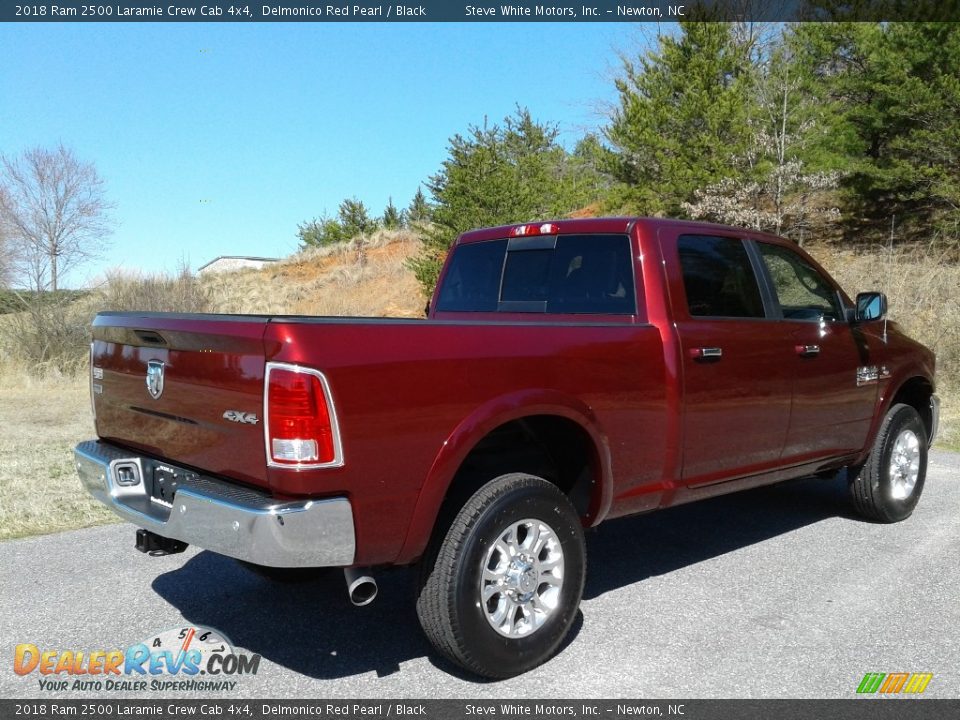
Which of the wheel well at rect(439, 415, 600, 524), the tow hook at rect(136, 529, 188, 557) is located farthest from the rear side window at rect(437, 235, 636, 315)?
the tow hook at rect(136, 529, 188, 557)

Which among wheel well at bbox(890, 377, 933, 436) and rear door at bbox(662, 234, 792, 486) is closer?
rear door at bbox(662, 234, 792, 486)

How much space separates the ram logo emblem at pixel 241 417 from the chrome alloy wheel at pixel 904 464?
464 cm

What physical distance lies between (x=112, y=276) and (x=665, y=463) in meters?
16.5

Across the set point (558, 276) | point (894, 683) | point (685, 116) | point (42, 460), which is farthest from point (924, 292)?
point (42, 460)

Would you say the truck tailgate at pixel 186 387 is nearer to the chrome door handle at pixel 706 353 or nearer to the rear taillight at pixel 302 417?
the rear taillight at pixel 302 417

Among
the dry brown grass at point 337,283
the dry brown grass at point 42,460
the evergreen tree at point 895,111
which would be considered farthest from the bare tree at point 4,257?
Result: the evergreen tree at point 895,111

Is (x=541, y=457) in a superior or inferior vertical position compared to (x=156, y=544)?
superior

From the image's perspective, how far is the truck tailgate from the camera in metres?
3.05

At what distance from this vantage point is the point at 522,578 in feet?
11.6

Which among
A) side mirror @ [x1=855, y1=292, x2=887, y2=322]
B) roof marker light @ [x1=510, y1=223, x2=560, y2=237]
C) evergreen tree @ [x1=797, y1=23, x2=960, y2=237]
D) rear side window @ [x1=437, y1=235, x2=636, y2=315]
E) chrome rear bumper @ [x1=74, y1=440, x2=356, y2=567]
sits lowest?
chrome rear bumper @ [x1=74, y1=440, x2=356, y2=567]

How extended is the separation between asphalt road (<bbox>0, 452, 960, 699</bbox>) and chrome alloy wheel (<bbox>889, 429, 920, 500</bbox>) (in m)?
0.26

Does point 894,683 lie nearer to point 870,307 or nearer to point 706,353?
point 706,353

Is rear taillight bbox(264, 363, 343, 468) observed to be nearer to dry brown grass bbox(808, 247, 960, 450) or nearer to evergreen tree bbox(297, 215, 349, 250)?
dry brown grass bbox(808, 247, 960, 450)

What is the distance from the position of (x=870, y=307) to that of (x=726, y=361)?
1.61 metres
